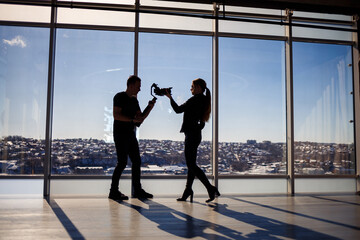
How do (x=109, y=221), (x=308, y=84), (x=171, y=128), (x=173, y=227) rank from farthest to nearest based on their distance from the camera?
(x=308, y=84), (x=171, y=128), (x=109, y=221), (x=173, y=227)

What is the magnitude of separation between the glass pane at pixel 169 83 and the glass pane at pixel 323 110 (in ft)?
5.04

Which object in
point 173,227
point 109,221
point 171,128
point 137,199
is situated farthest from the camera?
point 171,128

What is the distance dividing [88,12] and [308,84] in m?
3.67

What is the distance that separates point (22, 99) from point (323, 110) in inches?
184

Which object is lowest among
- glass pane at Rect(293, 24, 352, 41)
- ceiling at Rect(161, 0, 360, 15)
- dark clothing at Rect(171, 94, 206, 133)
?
dark clothing at Rect(171, 94, 206, 133)

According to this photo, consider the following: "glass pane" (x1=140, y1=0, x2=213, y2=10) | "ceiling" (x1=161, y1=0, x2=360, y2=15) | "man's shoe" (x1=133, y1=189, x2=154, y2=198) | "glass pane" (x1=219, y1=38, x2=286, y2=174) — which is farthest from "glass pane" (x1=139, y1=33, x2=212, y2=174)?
"ceiling" (x1=161, y1=0, x2=360, y2=15)

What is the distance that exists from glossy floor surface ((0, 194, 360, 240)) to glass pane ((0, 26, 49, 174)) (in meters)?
0.68

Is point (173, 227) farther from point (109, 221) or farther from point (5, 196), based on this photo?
point (5, 196)

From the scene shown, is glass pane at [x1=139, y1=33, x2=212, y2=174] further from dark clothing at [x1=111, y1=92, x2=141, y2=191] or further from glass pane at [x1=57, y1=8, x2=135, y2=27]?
dark clothing at [x1=111, y1=92, x2=141, y2=191]

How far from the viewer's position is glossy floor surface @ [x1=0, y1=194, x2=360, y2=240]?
2689 mm

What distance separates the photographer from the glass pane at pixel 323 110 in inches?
225

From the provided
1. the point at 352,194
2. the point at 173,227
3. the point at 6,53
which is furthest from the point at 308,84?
the point at 6,53

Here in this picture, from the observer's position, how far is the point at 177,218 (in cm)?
334

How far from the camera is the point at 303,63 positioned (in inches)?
229
